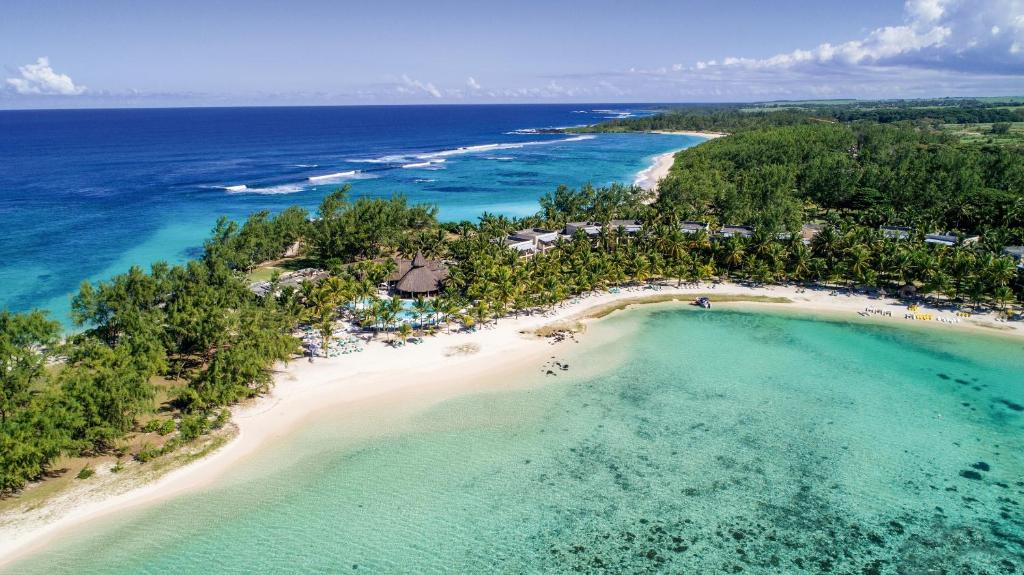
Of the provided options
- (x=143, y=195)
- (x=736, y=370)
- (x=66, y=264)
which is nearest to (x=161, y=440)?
(x=736, y=370)

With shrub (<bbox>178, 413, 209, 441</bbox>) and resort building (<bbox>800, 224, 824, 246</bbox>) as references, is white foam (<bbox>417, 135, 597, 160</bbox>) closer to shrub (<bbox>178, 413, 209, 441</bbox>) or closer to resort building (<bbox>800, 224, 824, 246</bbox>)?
resort building (<bbox>800, 224, 824, 246</bbox>)

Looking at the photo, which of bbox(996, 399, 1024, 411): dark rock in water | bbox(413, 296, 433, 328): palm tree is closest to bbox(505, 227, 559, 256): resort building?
bbox(413, 296, 433, 328): palm tree

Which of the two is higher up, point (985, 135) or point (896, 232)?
point (985, 135)

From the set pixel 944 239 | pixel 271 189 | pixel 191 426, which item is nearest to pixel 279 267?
pixel 191 426

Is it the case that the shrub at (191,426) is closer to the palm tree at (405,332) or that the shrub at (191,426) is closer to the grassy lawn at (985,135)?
the palm tree at (405,332)

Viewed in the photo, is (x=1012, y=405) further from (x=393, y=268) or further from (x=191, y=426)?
(x=191, y=426)

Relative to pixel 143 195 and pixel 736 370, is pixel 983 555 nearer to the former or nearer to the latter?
pixel 736 370
